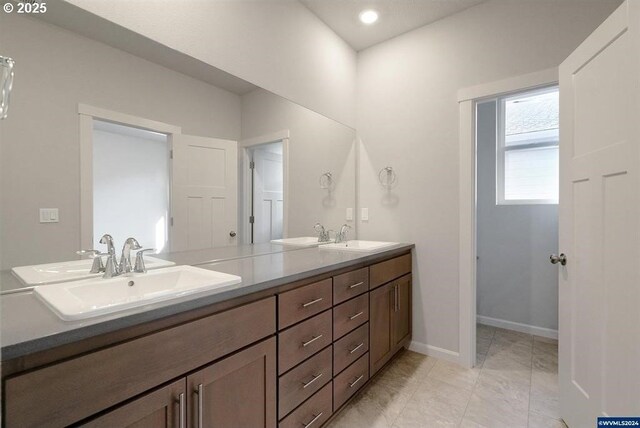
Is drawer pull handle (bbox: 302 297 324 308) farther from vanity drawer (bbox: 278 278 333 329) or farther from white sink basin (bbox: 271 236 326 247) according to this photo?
white sink basin (bbox: 271 236 326 247)

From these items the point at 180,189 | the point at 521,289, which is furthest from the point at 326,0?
the point at 521,289

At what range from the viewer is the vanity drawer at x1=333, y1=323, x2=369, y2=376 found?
4.96ft

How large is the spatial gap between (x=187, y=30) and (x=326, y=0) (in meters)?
1.14

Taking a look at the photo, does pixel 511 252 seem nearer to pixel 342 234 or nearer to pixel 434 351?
pixel 434 351

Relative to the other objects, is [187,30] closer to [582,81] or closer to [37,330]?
[37,330]

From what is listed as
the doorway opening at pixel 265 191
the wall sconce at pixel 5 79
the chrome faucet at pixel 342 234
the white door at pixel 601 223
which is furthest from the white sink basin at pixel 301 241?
the white door at pixel 601 223

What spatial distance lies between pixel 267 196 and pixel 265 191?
1.4 inches

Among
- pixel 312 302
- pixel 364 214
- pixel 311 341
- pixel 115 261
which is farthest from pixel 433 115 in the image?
pixel 115 261

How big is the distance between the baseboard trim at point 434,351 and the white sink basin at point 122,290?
189 centimetres

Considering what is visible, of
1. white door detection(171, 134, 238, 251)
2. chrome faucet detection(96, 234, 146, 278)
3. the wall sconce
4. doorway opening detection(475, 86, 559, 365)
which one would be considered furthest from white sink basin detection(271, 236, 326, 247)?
doorway opening detection(475, 86, 559, 365)

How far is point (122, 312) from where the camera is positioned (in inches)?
29.1

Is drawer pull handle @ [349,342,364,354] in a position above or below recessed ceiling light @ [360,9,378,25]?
below

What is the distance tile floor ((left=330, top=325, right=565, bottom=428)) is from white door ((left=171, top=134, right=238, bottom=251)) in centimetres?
119

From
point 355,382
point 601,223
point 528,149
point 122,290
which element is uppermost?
point 528,149
